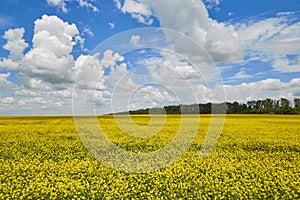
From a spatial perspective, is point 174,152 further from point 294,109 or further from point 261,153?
→ point 294,109

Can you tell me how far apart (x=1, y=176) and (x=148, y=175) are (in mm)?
5400

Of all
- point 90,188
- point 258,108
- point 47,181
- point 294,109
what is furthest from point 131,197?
point 258,108

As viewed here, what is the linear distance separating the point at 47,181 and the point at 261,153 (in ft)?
37.3

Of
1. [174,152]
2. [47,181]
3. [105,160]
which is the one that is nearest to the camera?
[47,181]

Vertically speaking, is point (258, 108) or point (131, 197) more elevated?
point (258, 108)

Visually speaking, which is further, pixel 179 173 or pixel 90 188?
pixel 179 173

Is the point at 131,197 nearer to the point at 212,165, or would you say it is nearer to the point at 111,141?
the point at 212,165

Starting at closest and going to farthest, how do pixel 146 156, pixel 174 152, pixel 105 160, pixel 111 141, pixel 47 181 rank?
pixel 47 181 < pixel 105 160 < pixel 146 156 < pixel 174 152 < pixel 111 141

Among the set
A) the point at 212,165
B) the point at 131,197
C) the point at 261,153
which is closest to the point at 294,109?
the point at 261,153

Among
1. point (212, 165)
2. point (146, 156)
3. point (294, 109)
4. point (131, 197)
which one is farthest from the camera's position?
point (294, 109)

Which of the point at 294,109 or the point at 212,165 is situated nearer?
the point at 212,165

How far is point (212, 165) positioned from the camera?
13.3 metres

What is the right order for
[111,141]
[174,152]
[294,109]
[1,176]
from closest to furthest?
1. [1,176]
2. [174,152]
3. [111,141]
4. [294,109]

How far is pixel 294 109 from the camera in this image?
7156cm
